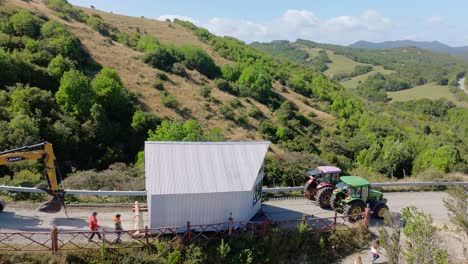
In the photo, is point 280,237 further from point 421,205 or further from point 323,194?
point 421,205

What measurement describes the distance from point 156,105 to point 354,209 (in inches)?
1449

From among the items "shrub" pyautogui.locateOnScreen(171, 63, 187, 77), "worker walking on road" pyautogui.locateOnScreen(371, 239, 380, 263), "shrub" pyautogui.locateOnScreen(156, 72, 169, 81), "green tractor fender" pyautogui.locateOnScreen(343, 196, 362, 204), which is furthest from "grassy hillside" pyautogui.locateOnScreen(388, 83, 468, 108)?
"worker walking on road" pyautogui.locateOnScreen(371, 239, 380, 263)

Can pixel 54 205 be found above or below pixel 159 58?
below

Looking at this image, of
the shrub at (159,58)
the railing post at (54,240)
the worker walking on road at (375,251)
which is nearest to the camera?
the railing post at (54,240)

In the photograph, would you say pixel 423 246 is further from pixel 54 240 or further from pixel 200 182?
pixel 54 240

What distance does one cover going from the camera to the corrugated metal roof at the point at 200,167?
16.6 m

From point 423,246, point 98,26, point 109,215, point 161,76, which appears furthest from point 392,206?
point 98,26

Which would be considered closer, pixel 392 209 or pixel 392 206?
pixel 392 209

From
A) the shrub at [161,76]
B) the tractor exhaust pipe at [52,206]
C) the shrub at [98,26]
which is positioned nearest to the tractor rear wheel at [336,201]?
the tractor exhaust pipe at [52,206]

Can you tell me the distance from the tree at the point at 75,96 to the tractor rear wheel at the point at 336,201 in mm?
29108

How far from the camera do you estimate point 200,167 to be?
17578 mm

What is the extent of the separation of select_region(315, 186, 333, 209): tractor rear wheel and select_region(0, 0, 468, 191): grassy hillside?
486cm

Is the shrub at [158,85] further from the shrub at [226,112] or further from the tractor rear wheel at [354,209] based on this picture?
the tractor rear wheel at [354,209]

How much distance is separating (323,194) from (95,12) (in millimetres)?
80964
